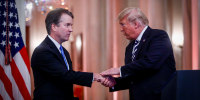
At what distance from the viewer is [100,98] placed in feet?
18.8

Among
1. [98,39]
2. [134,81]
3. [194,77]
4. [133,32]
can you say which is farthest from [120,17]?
[98,39]

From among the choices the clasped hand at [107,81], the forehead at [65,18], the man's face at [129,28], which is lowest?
the clasped hand at [107,81]

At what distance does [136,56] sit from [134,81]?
0.26m

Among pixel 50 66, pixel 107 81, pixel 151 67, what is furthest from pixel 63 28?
pixel 151 67

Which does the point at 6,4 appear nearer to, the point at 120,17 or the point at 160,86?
the point at 120,17

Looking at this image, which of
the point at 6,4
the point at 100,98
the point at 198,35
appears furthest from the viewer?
the point at 100,98

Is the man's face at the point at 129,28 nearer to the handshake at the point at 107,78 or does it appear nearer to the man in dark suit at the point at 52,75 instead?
the handshake at the point at 107,78

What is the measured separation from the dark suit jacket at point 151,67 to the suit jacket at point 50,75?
0.61m

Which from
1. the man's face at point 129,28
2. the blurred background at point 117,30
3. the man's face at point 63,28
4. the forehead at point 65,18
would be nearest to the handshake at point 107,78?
the man's face at point 129,28

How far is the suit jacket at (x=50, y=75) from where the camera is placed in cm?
207

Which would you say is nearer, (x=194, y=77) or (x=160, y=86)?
(x=194, y=77)

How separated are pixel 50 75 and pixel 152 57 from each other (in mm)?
999

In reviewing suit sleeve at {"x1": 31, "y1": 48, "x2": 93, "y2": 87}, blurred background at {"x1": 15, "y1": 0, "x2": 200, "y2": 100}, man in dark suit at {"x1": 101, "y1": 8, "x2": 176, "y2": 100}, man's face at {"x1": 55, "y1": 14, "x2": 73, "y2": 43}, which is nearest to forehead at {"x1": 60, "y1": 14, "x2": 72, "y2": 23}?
man's face at {"x1": 55, "y1": 14, "x2": 73, "y2": 43}

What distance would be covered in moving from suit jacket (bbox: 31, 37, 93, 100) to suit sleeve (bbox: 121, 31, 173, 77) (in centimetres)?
60
